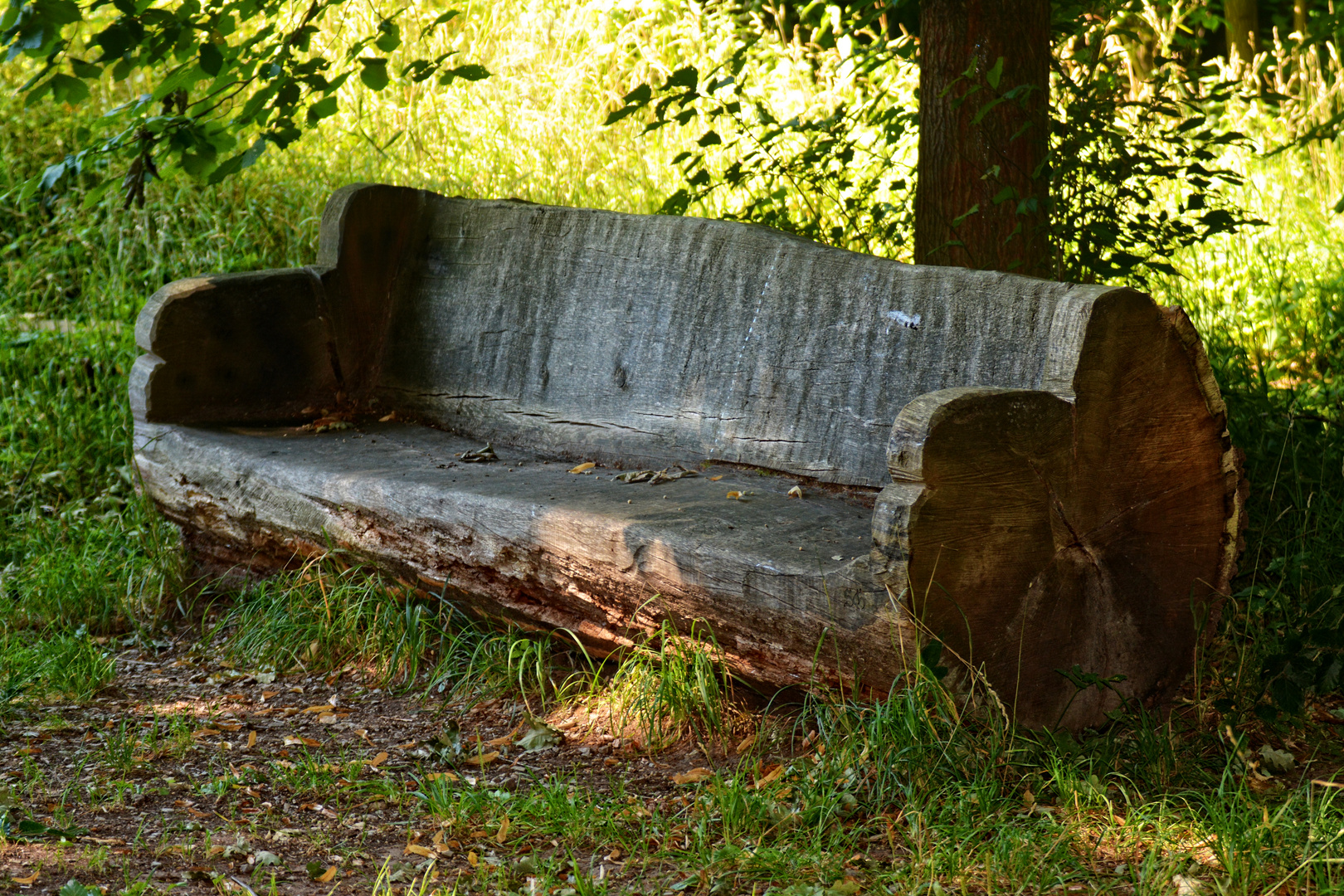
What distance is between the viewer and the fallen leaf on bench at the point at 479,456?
362 centimetres

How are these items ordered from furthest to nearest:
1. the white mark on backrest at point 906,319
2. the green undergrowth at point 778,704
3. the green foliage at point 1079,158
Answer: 1. the green foliage at point 1079,158
2. the white mark on backrest at point 906,319
3. the green undergrowth at point 778,704

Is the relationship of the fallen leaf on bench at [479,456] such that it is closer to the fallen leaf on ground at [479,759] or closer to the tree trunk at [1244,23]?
the fallen leaf on ground at [479,759]

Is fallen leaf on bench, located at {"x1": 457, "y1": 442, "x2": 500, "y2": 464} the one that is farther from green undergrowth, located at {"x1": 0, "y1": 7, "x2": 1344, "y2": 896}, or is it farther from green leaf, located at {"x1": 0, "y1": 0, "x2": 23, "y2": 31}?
green leaf, located at {"x1": 0, "y1": 0, "x2": 23, "y2": 31}

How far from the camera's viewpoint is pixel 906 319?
3.02 metres

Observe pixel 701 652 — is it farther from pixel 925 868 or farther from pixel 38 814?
pixel 38 814

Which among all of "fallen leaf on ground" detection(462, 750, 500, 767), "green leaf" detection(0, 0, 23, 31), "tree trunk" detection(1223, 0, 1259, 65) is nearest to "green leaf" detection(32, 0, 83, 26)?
"green leaf" detection(0, 0, 23, 31)

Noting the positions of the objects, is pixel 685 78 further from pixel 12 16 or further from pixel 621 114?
pixel 12 16

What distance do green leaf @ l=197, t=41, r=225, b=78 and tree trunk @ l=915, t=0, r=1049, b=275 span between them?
213cm

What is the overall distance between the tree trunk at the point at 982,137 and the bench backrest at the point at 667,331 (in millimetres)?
721

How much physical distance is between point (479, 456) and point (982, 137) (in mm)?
1835

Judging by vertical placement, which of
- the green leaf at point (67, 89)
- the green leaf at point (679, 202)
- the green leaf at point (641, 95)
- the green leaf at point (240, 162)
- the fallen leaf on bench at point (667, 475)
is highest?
the green leaf at point (641, 95)

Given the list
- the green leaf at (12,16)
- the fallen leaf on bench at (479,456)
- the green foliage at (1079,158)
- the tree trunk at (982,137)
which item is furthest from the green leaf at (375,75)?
the tree trunk at (982,137)


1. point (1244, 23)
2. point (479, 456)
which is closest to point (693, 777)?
point (479, 456)

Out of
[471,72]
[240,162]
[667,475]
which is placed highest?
[471,72]
